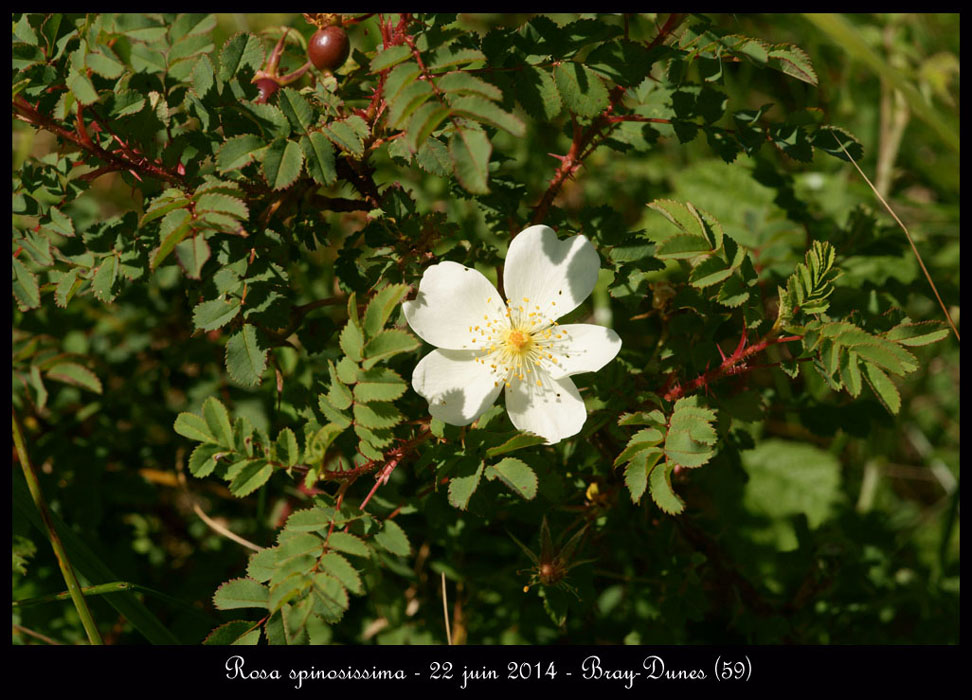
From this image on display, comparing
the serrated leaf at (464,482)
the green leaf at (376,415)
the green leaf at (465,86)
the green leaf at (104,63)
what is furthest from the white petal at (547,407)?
the green leaf at (104,63)

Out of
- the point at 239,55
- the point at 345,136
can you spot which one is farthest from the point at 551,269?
the point at 239,55

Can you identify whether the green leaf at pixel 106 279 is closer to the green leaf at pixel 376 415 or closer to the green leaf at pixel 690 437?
the green leaf at pixel 376 415

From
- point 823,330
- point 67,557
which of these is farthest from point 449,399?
point 67,557

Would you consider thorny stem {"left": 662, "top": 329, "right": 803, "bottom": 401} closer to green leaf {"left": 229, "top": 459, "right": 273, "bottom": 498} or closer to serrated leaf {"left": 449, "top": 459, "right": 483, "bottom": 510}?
serrated leaf {"left": 449, "top": 459, "right": 483, "bottom": 510}

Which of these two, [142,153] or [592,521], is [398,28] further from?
[592,521]

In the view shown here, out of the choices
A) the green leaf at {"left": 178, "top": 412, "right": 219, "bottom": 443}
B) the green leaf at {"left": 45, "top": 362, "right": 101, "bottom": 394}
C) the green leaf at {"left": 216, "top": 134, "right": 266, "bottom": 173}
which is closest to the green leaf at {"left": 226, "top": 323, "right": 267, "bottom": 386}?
the green leaf at {"left": 178, "top": 412, "right": 219, "bottom": 443}

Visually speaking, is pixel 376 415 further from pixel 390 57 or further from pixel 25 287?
pixel 25 287
